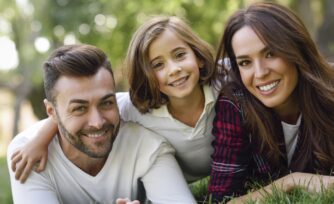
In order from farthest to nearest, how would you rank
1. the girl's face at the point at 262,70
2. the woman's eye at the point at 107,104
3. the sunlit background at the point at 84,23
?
the sunlit background at the point at 84,23
the woman's eye at the point at 107,104
the girl's face at the point at 262,70

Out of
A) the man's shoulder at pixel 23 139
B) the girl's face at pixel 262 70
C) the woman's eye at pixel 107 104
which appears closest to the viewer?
the girl's face at pixel 262 70

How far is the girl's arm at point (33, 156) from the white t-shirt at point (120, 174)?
0.05 m

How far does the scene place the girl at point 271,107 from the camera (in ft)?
9.89

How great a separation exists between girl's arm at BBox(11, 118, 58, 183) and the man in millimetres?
48

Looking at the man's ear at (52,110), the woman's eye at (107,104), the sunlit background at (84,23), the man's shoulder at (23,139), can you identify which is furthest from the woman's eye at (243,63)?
the sunlit background at (84,23)

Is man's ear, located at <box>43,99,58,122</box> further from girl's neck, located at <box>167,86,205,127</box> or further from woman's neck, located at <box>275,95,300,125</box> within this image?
woman's neck, located at <box>275,95,300,125</box>

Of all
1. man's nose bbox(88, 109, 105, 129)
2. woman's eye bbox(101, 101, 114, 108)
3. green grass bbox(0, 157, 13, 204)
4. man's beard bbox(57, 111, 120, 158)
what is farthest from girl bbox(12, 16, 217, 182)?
green grass bbox(0, 157, 13, 204)

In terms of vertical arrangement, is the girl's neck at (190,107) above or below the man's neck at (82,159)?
above

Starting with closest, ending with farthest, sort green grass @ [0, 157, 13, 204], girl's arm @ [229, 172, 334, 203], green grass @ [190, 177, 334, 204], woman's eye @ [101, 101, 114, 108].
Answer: green grass @ [190, 177, 334, 204] → girl's arm @ [229, 172, 334, 203] → woman's eye @ [101, 101, 114, 108] → green grass @ [0, 157, 13, 204]

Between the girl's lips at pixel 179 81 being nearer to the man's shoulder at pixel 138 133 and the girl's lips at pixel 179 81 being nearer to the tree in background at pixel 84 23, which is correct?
the man's shoulder at pixel 138 133

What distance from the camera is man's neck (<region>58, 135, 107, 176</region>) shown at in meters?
3.29

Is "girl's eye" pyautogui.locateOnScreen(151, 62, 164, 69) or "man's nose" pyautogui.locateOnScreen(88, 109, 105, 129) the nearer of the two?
"man's nose" pyautogui.locateOnScreen(88, 109, 105, 129)

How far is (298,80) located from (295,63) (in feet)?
0.50

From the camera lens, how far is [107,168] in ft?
10.9
